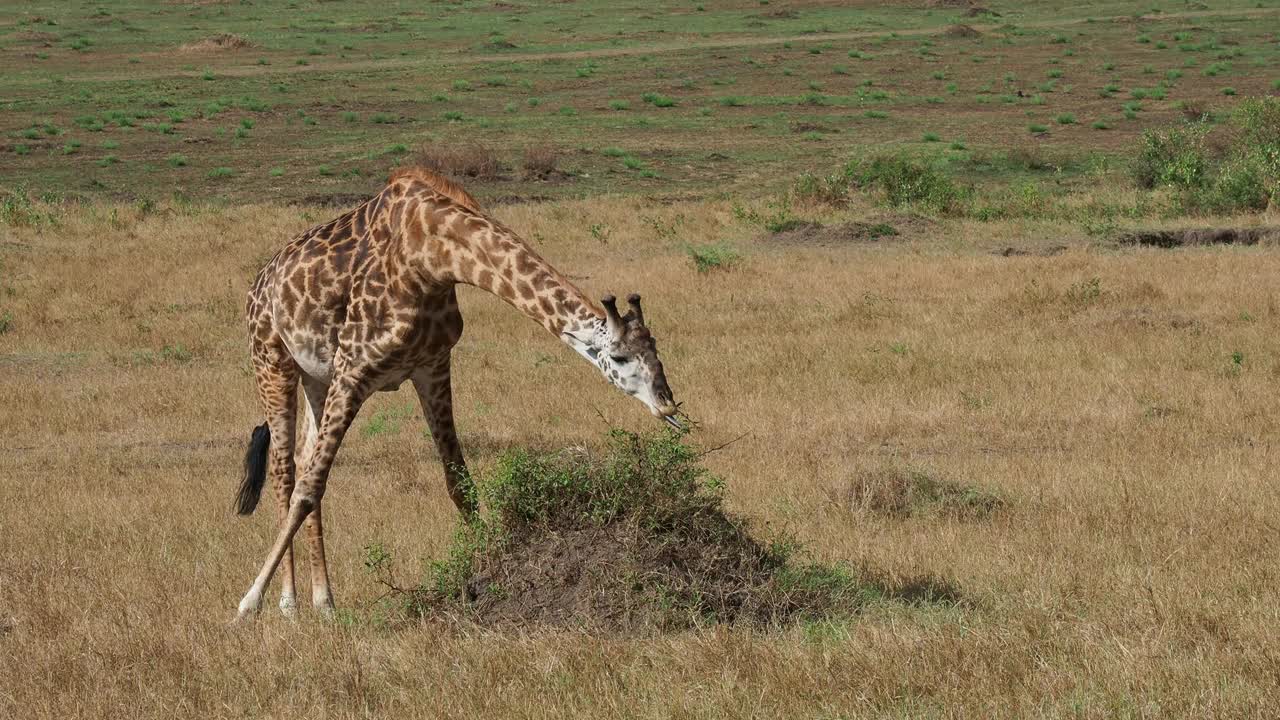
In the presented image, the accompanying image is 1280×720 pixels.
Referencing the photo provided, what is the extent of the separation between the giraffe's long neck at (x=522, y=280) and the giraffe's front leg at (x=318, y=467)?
83 centimetres

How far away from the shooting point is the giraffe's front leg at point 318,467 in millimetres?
7094

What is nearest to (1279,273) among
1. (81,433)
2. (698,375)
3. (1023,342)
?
(1023,342)

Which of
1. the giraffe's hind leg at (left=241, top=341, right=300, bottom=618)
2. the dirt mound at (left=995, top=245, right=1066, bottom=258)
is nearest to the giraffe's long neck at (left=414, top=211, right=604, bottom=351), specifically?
the giraffe's hind leg at (left=241, top=341, right=300, bottom=618)

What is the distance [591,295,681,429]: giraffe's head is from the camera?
5.48 meters

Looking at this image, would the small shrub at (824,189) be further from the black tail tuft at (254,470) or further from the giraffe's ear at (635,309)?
the giraffe's ear at (635,309)

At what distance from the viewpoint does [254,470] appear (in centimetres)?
836

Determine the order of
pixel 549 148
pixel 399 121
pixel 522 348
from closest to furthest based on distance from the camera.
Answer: pixel 522 348
pixel 549 148
pixel 399 121

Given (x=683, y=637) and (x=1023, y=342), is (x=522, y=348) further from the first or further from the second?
(x=683, y=637)

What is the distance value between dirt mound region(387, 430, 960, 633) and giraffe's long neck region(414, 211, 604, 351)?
0.76 m

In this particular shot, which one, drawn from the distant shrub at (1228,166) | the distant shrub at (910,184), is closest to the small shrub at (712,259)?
the distant shrub at (910,184)

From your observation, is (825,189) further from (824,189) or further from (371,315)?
(371,315)

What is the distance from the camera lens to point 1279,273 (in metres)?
18.2

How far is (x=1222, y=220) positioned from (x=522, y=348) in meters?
12.7

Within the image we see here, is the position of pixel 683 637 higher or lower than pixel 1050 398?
higher
